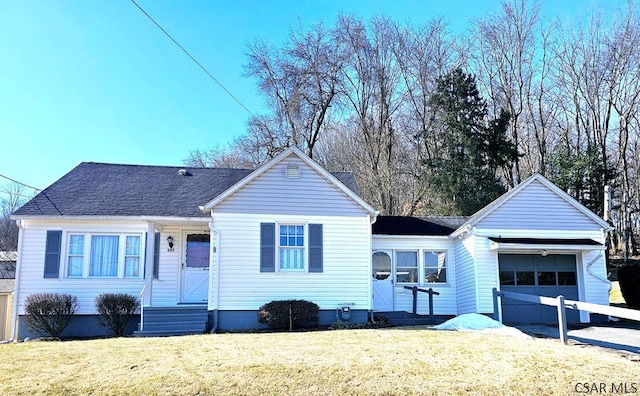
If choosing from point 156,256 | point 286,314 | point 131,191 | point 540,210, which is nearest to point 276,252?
A: point 286,314

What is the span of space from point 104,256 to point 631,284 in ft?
60.1

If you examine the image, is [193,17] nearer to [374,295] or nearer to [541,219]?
[374,295]

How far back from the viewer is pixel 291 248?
15938 millimetres

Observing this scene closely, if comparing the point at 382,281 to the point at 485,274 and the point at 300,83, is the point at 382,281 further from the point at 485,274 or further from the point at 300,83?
the point at 300,83

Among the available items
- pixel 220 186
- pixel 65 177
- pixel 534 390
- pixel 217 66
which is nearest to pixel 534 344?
pixel 534 390

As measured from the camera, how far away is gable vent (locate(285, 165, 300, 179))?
1633 centimetres

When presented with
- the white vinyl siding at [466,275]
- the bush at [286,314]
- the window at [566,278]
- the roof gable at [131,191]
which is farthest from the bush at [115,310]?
the window at [566,278]

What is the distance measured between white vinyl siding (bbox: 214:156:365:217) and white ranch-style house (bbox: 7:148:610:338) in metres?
0.03

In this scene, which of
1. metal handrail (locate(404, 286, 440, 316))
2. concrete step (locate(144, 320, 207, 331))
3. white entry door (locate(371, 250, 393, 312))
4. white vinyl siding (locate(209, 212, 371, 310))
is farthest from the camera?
white entry door (locate(371, 250, 393, 312))

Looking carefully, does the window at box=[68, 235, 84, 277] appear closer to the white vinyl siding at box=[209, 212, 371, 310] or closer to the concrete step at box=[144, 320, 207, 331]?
the concrete step at box=[144, 320, 207, 331]

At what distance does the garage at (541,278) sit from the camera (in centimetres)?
1744

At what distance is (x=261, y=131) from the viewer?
1358 inches

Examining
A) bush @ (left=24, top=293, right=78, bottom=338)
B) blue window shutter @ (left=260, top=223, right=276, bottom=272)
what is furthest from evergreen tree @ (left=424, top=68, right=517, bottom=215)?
bush @ (left=24, top=293, right=78, bottom=338)

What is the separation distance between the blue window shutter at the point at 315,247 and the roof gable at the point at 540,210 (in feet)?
15.8
